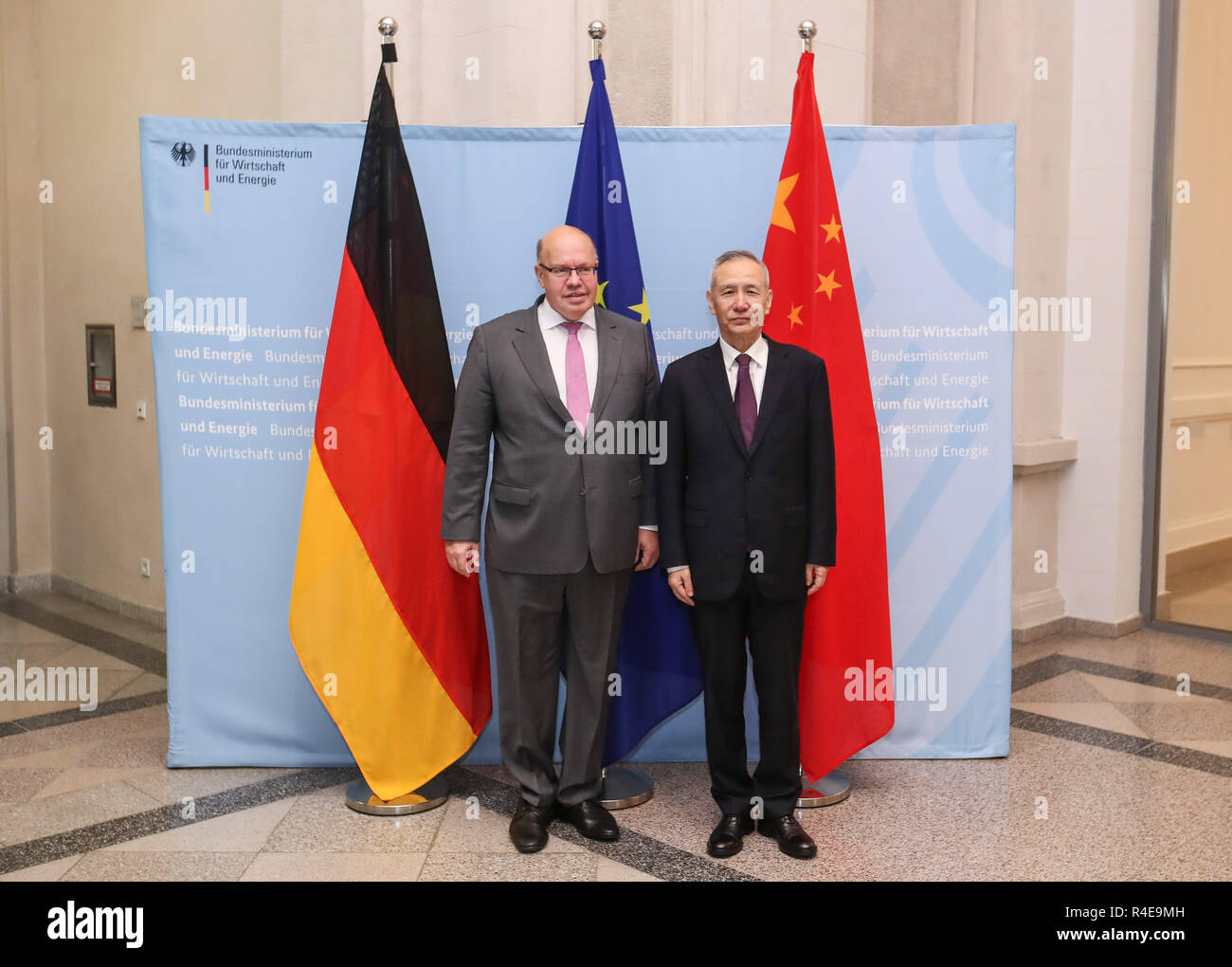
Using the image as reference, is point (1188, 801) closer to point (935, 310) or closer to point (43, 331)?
point (935, 310)

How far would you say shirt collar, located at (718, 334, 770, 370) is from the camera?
137 inches

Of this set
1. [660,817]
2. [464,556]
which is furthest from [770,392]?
[660,817]

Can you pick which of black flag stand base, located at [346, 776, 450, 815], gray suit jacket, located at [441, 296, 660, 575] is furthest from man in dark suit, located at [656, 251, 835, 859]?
black flag stand base, located at [346, 776, 450, 815]

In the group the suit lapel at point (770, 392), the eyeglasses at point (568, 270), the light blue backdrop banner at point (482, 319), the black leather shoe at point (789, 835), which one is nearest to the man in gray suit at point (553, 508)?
the eyeglasses at point (568, 270)

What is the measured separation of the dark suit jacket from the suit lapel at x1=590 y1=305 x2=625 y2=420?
177mm

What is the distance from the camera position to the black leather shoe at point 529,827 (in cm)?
345

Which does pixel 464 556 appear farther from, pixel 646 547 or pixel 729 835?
pixel 729 835

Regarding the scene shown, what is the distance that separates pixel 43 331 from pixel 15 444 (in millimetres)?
719

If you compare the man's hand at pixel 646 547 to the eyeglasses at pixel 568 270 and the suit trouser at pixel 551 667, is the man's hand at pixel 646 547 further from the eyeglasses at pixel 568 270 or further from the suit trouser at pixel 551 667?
the eyeglasses at pixel 568 270

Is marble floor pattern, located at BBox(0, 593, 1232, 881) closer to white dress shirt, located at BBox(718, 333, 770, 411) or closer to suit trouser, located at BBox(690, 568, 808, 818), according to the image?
suit trouser, located at BBox(690, 568, 808, 818)

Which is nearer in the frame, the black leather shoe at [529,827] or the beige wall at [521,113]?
the black leather shoe at [529,827]

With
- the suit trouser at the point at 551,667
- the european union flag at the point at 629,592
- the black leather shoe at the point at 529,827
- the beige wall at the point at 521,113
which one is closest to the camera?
the black leather shoe at the point at 529,827

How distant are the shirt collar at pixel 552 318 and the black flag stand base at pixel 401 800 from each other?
5.04 feet

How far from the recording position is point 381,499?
3770mm
